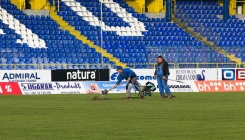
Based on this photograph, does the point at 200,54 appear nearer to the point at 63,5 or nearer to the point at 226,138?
the point at 63,5

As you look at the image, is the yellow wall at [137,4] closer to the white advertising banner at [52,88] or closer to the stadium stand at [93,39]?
the stadium stand at [93,39]

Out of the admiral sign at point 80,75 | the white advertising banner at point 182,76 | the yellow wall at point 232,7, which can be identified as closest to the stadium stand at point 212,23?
the yellow wall at point 232,7

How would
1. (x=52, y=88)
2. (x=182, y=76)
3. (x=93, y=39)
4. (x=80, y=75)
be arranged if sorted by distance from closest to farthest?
(x=52, y=88) < (x=80, y=75) < (x=182, y=76) < (x=93, y=39)

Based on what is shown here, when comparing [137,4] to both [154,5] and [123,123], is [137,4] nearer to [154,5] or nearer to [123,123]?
[154,5]

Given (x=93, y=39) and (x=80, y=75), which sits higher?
(x=93, y=39)

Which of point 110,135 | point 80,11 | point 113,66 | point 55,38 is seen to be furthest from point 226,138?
point 80,11

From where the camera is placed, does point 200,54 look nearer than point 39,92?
No

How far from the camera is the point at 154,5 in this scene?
55.0m

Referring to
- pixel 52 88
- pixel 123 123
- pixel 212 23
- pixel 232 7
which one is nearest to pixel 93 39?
pixel 212 23

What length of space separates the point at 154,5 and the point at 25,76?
63.0 ft

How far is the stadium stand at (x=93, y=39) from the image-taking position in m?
45.5

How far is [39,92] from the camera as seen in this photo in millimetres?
37938

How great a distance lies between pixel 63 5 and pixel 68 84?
14.2 m

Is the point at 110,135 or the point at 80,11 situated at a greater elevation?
the point at 80,11
